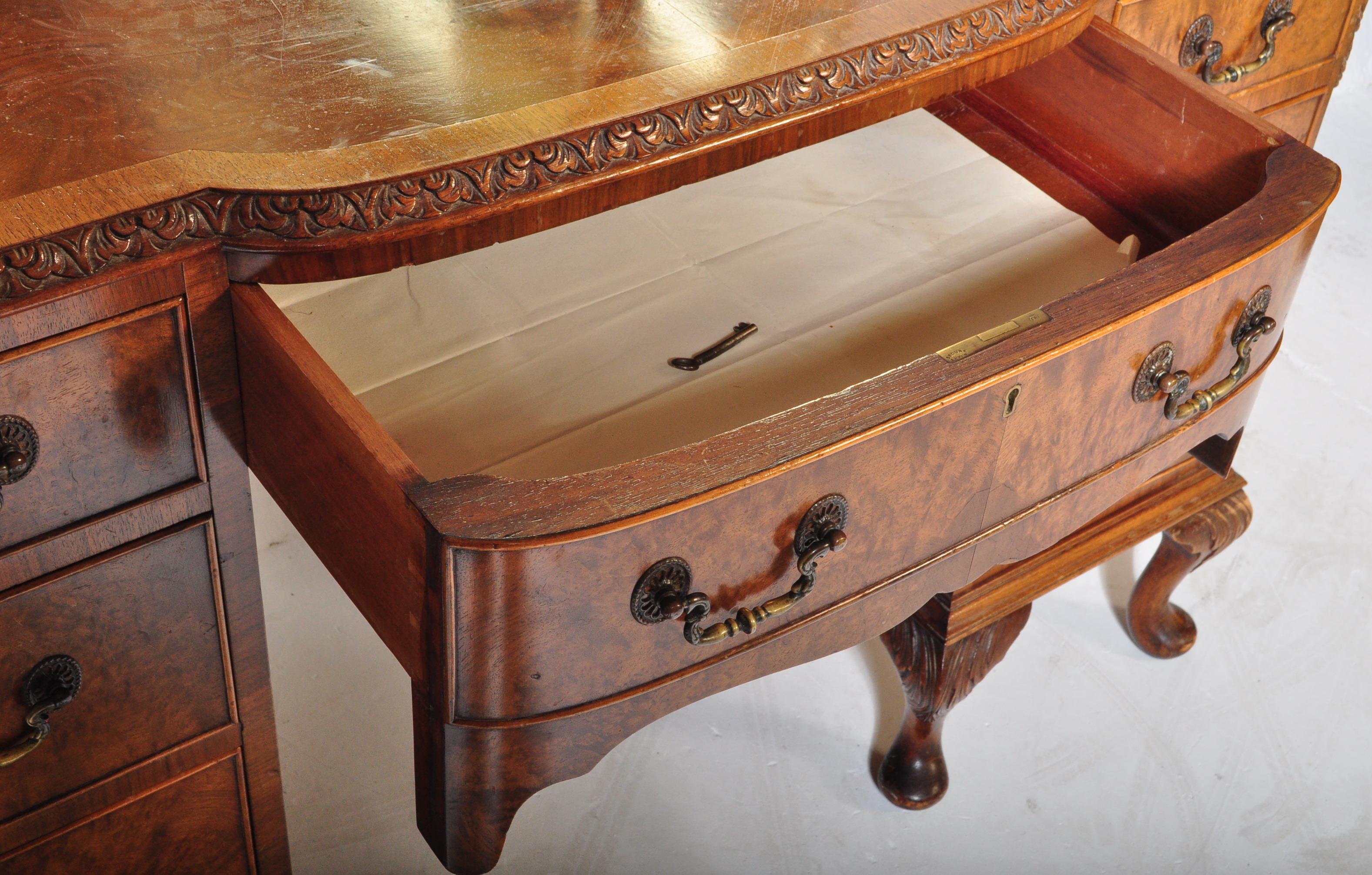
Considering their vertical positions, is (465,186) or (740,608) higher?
(465,186)

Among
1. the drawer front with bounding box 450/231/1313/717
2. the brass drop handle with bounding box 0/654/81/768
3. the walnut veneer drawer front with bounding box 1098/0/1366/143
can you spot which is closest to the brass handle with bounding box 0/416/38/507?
the brass drop handle with bounding box 0/654/81/768

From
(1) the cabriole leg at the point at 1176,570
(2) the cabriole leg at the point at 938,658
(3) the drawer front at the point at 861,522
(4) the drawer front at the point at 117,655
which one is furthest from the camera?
(1) the cabriole leg at the point at 1176,570

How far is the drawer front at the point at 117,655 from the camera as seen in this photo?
67cm

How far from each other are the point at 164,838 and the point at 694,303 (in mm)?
436

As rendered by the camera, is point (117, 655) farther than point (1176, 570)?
No

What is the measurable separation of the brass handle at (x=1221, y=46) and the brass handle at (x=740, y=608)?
571 mm

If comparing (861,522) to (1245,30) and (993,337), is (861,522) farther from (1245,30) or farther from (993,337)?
(1245,30)

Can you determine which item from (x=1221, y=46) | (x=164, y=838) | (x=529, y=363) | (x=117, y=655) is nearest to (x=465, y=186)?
(x=529, y=363)

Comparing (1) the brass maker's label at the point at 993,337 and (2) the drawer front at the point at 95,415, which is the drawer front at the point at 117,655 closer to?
(2) the drawer front at the point at 95,415

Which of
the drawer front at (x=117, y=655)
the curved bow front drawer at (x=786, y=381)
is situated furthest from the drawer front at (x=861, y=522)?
the drawer front at (x=117, y=655)

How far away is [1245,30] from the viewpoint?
1.03m

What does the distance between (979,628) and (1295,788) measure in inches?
15.4

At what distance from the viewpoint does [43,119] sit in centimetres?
63

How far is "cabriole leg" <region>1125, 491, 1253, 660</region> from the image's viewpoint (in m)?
1.08
